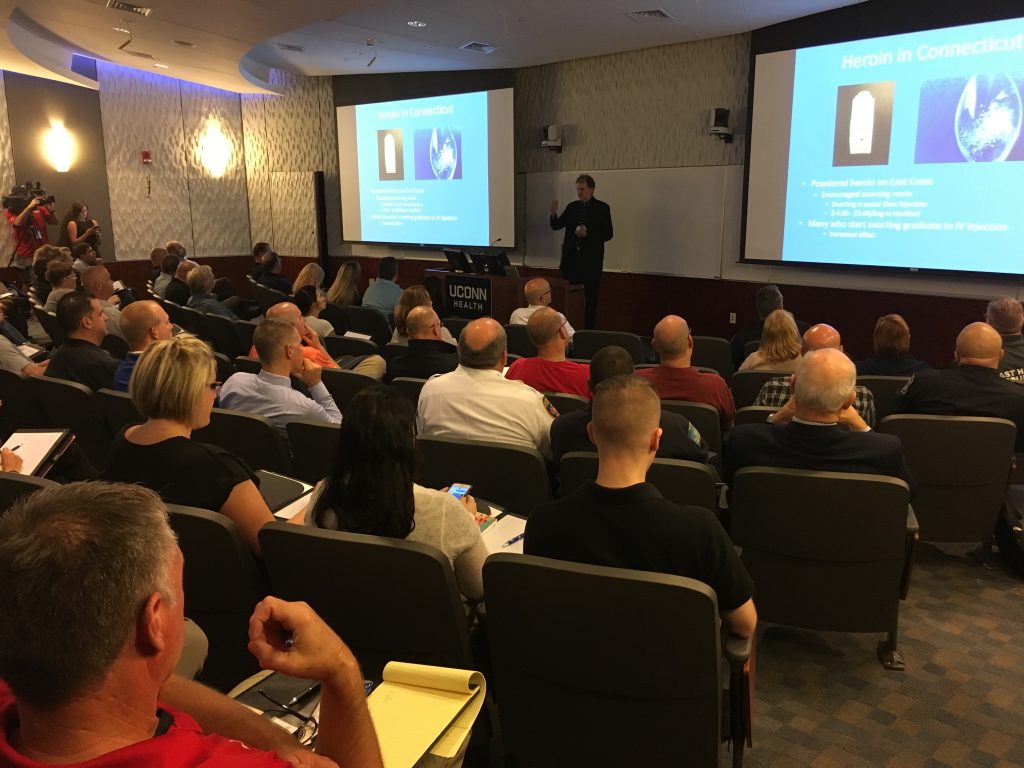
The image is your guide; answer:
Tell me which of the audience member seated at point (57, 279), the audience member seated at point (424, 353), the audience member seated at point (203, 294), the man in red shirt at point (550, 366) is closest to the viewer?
the man in red shirt at point (550, 366)

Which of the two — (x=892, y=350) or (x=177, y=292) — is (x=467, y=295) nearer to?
(x=177, y=292)

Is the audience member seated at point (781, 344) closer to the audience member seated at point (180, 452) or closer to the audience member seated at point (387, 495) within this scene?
the audience member seated at point (387, 495)

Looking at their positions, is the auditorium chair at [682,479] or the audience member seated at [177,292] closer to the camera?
the auditorium chair at [682,479]

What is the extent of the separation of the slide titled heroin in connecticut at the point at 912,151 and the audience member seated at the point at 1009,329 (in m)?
2.51

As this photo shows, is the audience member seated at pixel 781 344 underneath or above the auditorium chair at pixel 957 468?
above

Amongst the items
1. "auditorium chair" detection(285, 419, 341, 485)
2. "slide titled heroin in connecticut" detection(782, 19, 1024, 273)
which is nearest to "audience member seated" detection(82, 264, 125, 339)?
"auditorium chair" detection(285, 419, 341, 485)

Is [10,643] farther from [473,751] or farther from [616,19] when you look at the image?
[616,19]

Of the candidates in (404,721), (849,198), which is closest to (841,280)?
(849,198)

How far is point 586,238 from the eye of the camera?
8.67 metres

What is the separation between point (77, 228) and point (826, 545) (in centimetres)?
1111

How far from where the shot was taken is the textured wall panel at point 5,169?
10.4 m

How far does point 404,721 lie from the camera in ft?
4.26

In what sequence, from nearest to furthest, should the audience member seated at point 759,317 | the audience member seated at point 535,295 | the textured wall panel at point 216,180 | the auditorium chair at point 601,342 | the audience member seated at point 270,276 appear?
1. the audience member seated at point 759,317
2. the auditorium chair at point 601,342
3. the audience member seated at point 535,295
4. the audience member seated at point 270,276
5. the textured wall panel at point 216,180

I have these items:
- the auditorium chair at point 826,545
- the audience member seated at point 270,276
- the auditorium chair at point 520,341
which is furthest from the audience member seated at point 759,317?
the audience member seated at point 270,276
